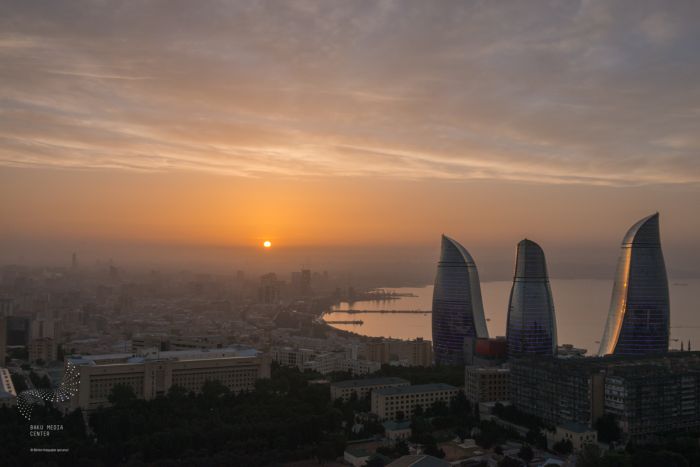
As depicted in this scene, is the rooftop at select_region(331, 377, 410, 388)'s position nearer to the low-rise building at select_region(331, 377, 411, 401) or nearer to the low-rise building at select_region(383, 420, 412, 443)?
the low-rise building at select_region(331, 377, 411, 401)

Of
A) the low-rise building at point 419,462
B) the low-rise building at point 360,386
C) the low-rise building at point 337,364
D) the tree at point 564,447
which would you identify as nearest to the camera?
the low-rise building at point 419,462

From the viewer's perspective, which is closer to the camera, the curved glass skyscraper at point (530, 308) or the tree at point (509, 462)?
the tree at point (509, 462)

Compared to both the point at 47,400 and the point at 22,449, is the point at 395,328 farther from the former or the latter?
the point at 22,449

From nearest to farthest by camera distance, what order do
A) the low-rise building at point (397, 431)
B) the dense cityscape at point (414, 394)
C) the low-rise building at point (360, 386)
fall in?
the dense cityscape at point (414, 394) < the low-rise building at point (397, 431) < the low-rise building at point (360, 386)

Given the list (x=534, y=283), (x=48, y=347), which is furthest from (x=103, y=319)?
(x=534, y=283)

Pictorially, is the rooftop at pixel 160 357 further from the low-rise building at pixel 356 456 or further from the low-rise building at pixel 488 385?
the low-rise building at pixel 356 456

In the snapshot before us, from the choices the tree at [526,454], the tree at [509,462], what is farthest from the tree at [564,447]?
the tree at [509,462]
